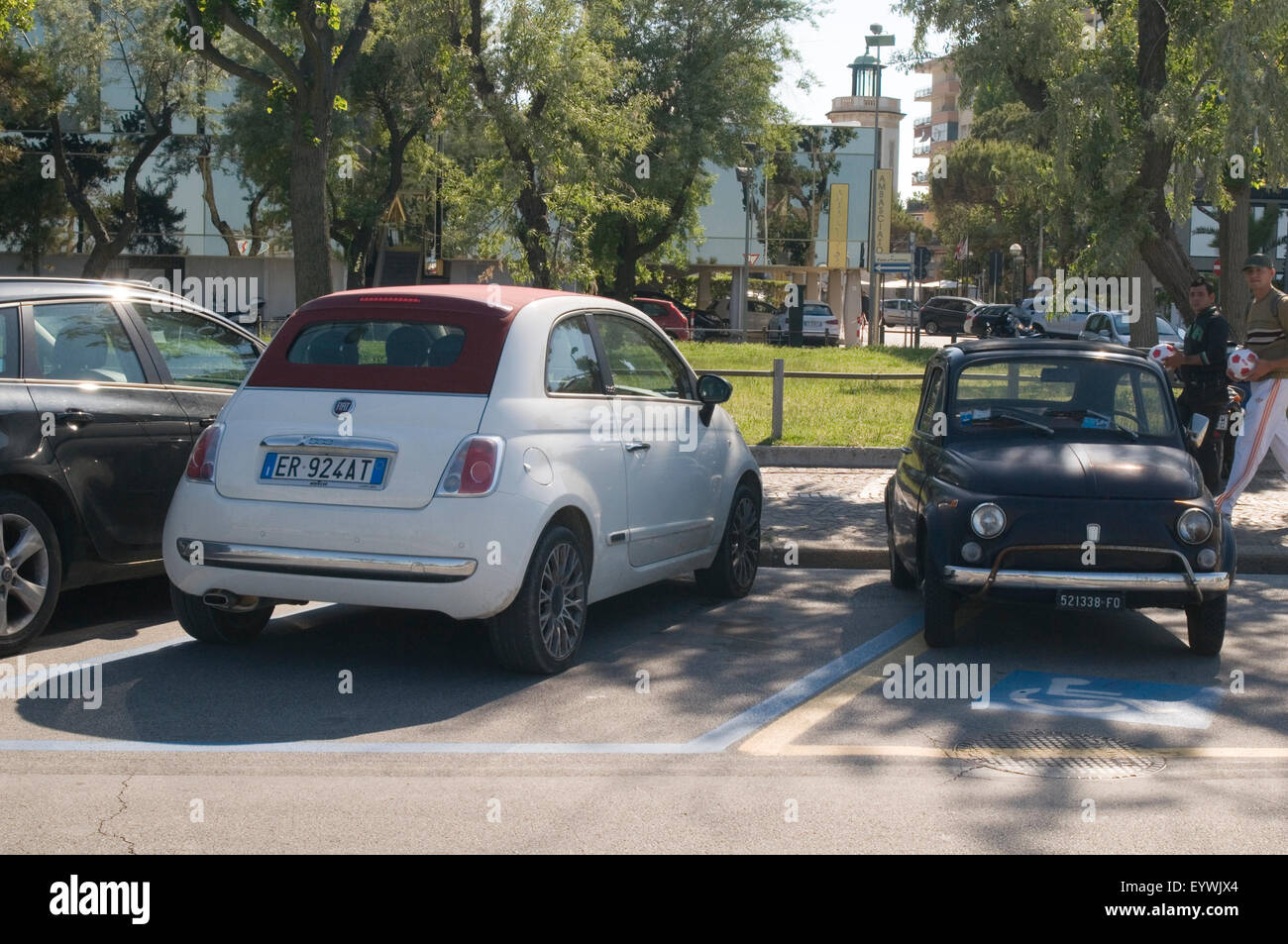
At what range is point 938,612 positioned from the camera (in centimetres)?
757

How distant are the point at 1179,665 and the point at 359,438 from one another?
4089mm

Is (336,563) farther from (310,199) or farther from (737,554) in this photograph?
(310,199)

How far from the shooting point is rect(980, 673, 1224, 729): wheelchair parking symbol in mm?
6410

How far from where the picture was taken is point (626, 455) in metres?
7.61

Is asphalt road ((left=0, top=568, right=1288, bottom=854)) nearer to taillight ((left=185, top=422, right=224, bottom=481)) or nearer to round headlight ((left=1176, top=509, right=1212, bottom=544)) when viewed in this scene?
round headlight ((left=1176, top=509, right=1212, bottom=544))

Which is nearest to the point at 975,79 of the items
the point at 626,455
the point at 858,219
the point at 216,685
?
the point at 626,455

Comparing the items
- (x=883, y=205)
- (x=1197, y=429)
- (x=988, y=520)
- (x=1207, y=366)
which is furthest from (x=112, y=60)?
(x=988, y=520)

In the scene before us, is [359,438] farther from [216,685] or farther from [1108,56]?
[1108,56]

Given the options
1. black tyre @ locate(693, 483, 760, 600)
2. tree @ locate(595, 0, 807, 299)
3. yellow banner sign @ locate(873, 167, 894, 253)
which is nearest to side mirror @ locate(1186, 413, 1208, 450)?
black tyre @ locate(693, 483, 760, 600)

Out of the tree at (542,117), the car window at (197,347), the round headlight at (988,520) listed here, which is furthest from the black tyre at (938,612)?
the tree at (542,117)

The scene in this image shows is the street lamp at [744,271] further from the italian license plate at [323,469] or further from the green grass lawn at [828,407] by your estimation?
the italian license plate at [323,469]

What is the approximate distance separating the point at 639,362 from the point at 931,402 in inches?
77.5

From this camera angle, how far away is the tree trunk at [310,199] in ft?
50.8

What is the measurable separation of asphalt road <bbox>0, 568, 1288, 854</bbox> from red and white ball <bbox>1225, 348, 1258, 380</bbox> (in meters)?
2.62
